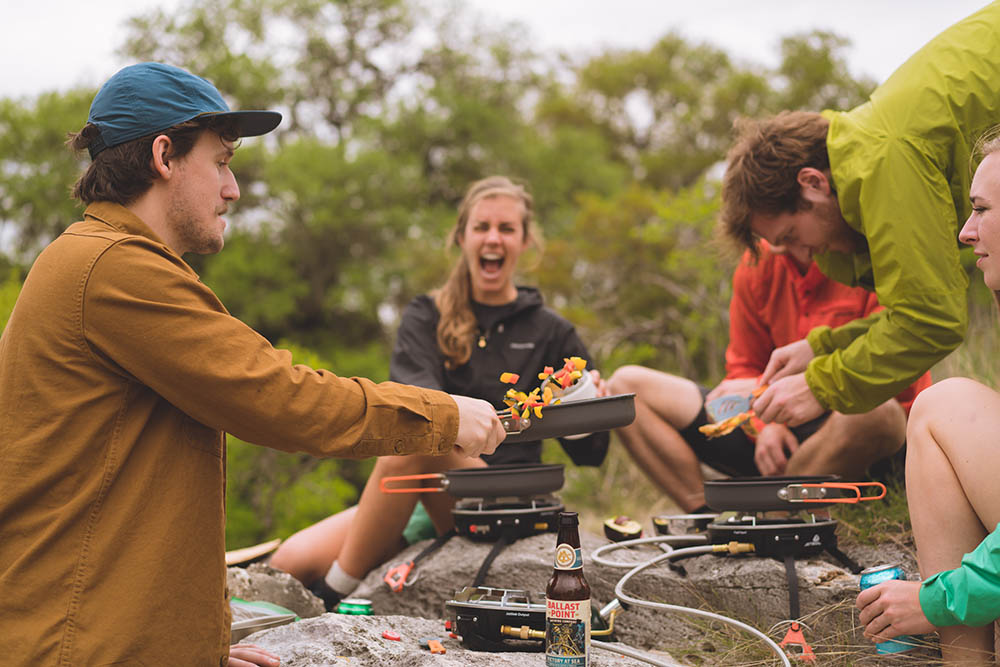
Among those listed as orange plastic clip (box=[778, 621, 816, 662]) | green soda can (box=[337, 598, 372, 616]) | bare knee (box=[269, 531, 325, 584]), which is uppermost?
bare knee (box=[269, 531, 325, 584])

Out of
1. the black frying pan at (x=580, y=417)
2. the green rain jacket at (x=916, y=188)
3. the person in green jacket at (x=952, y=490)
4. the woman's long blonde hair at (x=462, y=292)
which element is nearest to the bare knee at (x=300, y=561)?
the woman's long blonde hair at (x=462, y=292)

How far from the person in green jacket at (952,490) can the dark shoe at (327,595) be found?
2.35m

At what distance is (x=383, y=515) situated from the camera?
12.9 ft

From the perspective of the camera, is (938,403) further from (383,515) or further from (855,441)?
(383,515)

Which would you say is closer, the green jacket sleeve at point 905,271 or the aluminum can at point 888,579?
the aluminum can at point 888,579

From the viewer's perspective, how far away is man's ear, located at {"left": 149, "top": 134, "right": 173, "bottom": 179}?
2.23 m

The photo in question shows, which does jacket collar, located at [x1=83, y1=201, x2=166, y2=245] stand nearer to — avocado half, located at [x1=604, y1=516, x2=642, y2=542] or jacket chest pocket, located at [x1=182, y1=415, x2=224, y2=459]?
jacket chest pocket, located at [x1=182, y1=415, x2=224, y2=459]

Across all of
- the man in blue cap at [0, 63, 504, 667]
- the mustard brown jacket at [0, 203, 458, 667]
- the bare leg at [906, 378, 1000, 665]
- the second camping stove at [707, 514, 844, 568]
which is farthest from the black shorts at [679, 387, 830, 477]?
the mustard brown jacket at [0, 203, 458, 667]

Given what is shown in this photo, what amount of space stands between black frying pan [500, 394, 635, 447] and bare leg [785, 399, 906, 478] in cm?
102

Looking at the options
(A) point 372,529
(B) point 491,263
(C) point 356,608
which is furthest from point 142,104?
(B) point 491,263

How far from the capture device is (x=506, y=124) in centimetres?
1983

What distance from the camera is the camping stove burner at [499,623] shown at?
2730 millimetres

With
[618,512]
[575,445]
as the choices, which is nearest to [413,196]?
[618,512]

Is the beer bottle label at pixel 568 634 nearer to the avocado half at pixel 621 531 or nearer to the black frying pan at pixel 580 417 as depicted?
the black frying pan at pixel 580 417
